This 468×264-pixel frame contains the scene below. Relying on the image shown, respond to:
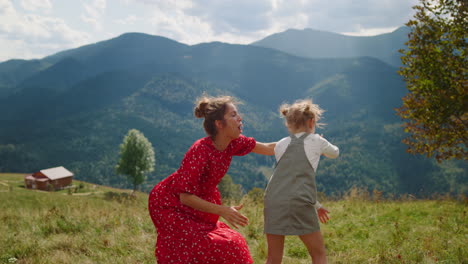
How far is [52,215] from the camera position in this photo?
7832 millimetres

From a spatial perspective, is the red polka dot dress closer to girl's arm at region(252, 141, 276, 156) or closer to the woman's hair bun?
the woman's hair bun

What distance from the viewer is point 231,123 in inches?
157

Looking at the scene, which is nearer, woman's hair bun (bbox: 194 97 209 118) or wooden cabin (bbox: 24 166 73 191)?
woman's hair bun (bbox: 194 97 209 118)

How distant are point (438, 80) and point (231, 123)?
7.32m

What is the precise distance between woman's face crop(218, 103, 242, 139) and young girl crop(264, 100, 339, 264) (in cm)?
55

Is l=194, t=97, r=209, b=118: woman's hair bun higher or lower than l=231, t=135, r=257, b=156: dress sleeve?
higher

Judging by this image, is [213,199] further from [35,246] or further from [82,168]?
[82,168]

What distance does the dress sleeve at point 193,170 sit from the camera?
12.1 ft

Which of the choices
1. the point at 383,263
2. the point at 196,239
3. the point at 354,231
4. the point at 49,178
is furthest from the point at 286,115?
the point at 49,178

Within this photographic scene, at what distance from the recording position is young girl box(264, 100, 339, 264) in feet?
12.0

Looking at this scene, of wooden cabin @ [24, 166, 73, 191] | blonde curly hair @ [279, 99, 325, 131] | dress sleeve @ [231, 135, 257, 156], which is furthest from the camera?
wooden cabin @ [24, 166, 73, 191]

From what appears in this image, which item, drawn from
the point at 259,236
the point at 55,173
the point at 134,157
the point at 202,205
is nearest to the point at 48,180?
the point at 55,173

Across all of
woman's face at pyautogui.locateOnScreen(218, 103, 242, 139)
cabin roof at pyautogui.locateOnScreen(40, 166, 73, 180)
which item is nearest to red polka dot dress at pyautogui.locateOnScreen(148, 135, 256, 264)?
woman's face at pyautogui.locateOnScreen(218, 103, 242, 139)

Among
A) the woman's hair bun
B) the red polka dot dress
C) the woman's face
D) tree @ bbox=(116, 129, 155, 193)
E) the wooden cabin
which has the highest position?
the woman's hair bun
